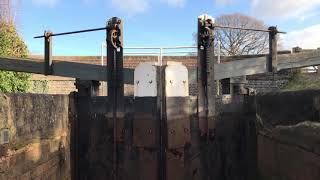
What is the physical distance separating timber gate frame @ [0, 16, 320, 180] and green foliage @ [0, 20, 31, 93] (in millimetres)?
5047

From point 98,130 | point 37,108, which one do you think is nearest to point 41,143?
point 37,108

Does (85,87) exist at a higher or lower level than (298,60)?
lower

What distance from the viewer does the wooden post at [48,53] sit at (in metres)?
8.52

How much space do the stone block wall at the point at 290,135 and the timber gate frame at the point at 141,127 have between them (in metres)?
1.02

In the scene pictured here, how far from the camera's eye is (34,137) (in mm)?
5953

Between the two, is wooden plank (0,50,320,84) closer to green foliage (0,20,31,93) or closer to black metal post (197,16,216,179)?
black metal post (197,16,216,179)

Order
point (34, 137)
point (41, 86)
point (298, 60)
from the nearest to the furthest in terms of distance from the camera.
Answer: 1. point (34, 137)
2. point (298, 60)
3. point (41, 86)

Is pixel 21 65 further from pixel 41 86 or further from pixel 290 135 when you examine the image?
pixel 41 86

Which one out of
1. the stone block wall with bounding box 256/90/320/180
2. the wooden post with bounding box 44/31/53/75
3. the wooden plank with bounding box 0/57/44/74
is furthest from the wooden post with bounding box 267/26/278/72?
the wooden plank with bounding box 0/57/44/74

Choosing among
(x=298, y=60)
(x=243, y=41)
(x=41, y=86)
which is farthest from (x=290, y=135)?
(x=243, y=41)

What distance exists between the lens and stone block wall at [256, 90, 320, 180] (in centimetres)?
441

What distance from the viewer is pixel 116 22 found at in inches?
306

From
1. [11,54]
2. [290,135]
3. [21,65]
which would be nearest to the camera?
[290,135]

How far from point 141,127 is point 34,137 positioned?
1880 mm
